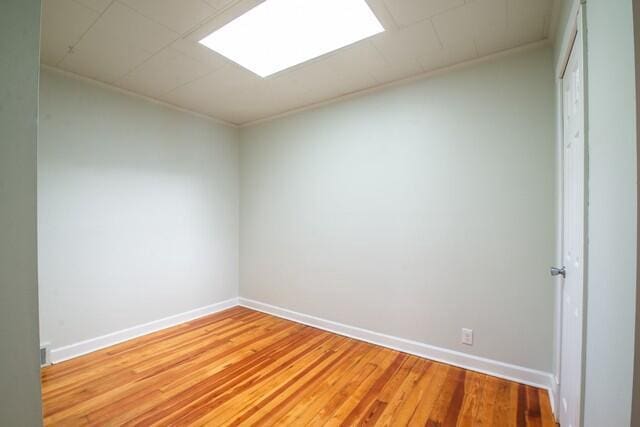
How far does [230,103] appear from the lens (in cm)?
307

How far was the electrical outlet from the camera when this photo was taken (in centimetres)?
221

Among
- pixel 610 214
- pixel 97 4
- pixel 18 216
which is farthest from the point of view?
pixel 97 4

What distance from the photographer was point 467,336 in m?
2.22

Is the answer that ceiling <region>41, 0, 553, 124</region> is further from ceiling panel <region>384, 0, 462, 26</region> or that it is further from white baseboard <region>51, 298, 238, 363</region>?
white baseboard <region>51, 298, 238, 363</region>

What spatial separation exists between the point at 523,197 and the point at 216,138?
3.40 m

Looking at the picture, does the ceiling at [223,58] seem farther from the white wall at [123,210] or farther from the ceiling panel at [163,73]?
the white wall at [123,210]

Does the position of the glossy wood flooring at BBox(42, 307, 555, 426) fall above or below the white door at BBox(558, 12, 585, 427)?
below

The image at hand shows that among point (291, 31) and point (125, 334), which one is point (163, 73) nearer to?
point (291, 31)

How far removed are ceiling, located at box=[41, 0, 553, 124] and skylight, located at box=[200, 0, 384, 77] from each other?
74 mm

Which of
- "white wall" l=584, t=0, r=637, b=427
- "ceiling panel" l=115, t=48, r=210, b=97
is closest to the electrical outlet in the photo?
"white wall" l=584, t=0, r=637, b=427

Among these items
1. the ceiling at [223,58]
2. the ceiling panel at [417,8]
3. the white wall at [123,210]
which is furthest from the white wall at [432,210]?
the white wall at [123,210]

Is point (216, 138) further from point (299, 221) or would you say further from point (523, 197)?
point (523, 197)

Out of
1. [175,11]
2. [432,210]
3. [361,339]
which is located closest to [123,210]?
[175,11]

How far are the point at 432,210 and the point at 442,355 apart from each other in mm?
1242
